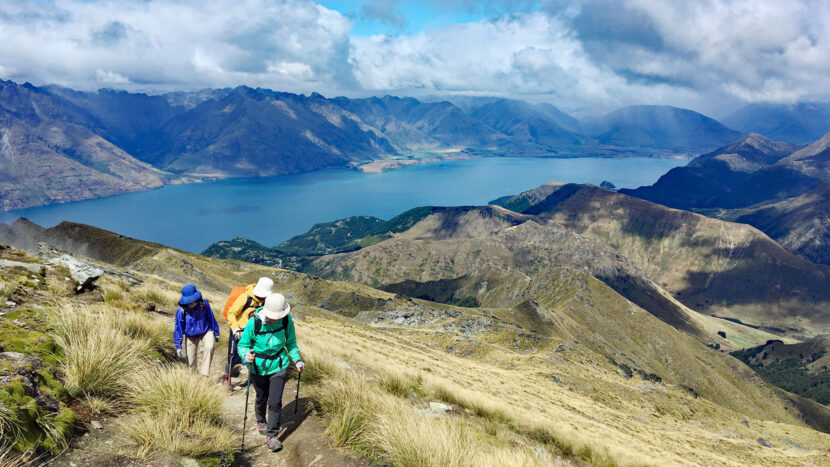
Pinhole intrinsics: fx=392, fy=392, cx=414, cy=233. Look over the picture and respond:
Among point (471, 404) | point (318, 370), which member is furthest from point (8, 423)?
point (471, 404)

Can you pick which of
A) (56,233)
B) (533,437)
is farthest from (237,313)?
(56,233)

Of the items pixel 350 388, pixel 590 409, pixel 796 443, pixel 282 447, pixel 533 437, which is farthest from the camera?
pixel 796 443

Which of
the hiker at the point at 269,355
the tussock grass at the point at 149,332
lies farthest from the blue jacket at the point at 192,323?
the hiker at the point at 269,355

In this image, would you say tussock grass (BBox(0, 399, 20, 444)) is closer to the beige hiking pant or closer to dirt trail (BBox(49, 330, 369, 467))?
dirt trail (BBox(49, 330, 369, 467))

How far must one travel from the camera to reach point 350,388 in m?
8.52

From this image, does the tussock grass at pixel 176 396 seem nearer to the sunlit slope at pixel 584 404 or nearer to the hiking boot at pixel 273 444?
the hiking boot at pixel 273 444

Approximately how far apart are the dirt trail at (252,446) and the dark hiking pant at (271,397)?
1.33 feet

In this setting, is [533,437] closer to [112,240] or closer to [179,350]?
[179,350]

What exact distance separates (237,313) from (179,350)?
5.70ft

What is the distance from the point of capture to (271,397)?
24.0 ft

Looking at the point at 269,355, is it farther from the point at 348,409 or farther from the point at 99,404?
the point at 99,404

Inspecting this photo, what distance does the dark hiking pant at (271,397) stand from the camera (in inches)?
285

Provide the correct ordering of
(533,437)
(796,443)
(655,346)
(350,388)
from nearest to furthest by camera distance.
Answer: (350,388)
(533,437)
(796,443)
(655,346)

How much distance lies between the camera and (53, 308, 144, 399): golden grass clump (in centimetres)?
671
